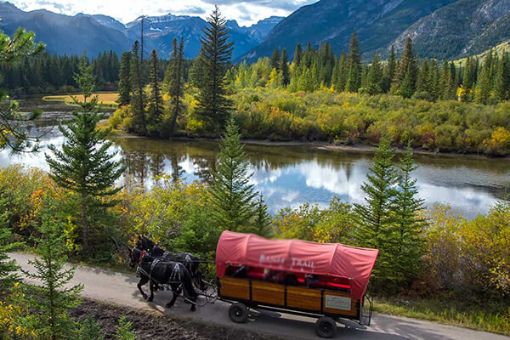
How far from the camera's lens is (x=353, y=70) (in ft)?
301

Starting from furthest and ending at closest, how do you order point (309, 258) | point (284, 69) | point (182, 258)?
point (284, 69) < point (182, 258) < point (309, 258)

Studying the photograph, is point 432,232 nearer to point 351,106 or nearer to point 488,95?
point 351,106

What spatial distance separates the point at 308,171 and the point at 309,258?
116 feet

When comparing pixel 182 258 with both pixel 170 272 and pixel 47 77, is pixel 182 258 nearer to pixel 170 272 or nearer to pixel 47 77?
pixel 170 272

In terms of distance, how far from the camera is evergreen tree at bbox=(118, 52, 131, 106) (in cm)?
7425

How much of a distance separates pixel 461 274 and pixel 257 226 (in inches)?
365

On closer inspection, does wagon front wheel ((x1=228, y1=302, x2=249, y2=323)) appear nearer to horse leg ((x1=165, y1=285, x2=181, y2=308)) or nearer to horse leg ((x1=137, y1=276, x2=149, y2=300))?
horse leg ((x1=165, y1=285, x2=181, y2=308))

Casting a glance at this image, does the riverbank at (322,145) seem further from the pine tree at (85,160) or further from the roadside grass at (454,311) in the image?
the roadside grass at (454,311)

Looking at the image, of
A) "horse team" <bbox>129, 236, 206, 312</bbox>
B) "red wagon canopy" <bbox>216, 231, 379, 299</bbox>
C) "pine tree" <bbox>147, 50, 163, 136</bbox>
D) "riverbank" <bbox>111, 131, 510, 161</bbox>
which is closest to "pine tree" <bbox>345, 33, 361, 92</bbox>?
"riverbank" <bbox>111, 131, 510, 161</bbox>

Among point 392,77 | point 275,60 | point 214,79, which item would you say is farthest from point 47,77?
point 392,77

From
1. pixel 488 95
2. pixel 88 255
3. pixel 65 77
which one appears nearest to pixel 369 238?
pixel 88 255

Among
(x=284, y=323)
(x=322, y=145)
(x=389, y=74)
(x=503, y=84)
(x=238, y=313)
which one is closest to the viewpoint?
(x=238, y=313)

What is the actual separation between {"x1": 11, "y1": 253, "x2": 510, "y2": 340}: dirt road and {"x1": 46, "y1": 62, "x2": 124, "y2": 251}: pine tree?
4.09 metres

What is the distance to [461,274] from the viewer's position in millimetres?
17984
